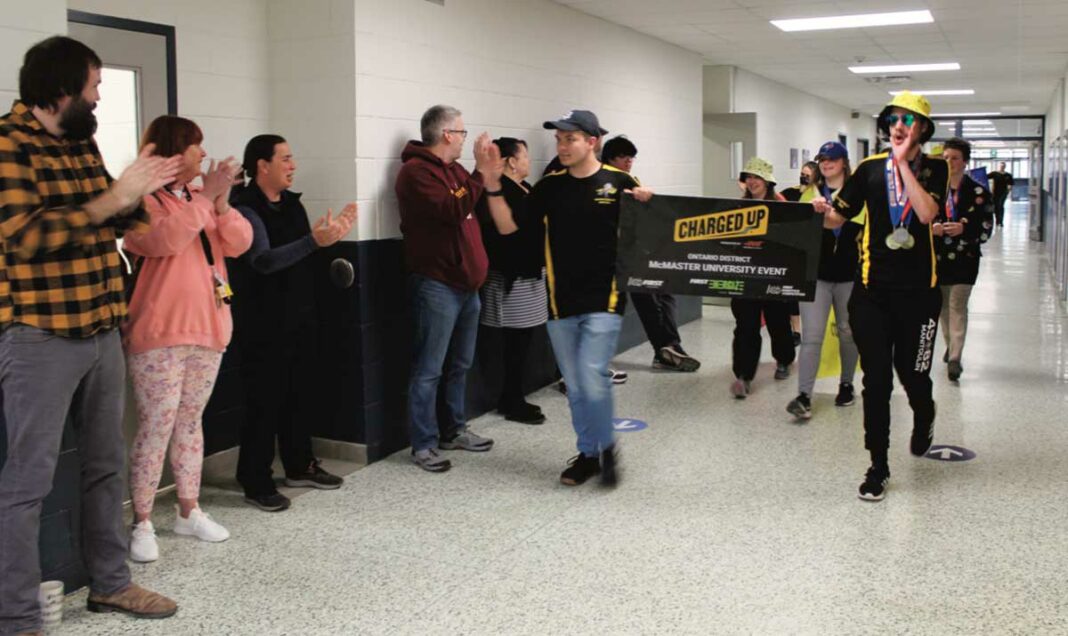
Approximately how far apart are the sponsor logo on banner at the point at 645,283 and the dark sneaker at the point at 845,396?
5.96ft

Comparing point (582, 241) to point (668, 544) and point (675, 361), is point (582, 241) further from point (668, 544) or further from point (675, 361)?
point (675, 361)

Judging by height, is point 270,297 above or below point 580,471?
above

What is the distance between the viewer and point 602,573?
3498 millimetres

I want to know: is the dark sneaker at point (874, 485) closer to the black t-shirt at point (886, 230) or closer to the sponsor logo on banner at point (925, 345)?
the sponsor logo on banner at point (925, 345)

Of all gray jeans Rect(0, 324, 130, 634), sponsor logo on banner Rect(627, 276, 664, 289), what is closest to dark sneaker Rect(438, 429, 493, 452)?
sponsor logo on banner Rect(627, 276, 664, 289)

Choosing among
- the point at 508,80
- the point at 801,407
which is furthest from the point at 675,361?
the point at 508,80

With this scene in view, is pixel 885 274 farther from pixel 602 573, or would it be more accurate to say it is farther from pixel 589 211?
pixel 602 573

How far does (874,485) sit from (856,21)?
4.96 m

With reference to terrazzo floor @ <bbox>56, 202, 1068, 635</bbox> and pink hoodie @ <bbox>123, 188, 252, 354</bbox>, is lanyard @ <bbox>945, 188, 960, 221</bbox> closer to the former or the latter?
terrazzo floor @ <bbox>56, 202, 1068, 635</bbox>

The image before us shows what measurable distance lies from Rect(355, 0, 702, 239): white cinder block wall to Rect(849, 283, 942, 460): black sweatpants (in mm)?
2303

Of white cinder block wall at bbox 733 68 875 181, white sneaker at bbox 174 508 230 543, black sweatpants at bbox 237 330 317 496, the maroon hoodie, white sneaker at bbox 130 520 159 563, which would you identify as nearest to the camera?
white sneaker at bbox 130 520 159 563

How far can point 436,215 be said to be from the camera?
4.59 metres

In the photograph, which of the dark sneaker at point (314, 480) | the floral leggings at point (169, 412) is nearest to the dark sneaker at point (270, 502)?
the dark sneaker at point (314, 480)

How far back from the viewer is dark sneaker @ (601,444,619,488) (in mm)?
4449
